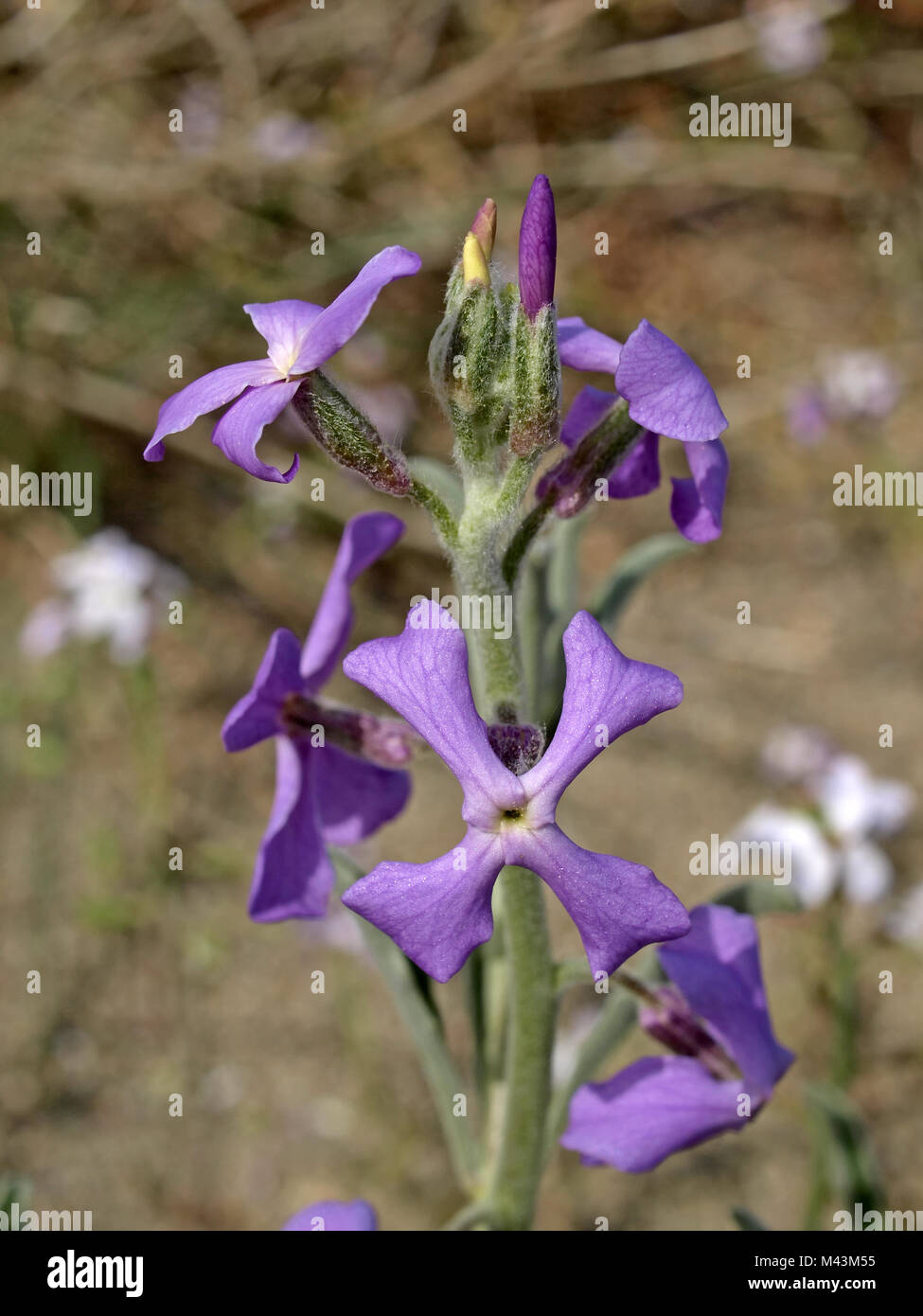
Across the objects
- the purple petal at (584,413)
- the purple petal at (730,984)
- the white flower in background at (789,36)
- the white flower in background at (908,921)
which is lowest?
the white flower in background at (908,921)

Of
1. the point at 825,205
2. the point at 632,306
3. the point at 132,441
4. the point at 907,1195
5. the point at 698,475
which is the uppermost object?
the point at 825,205

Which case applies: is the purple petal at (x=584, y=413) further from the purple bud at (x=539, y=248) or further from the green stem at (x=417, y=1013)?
the green stem at (x=417, y=1013)

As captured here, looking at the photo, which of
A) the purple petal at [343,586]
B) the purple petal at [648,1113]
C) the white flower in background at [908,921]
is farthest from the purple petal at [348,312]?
the white flower in background at [908,921]

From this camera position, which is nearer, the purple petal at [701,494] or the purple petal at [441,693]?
the purple petal at [441,693]

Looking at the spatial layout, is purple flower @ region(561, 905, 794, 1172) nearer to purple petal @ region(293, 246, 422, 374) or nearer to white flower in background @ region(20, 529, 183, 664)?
purple petal @ region(293, 246, 422, 374)

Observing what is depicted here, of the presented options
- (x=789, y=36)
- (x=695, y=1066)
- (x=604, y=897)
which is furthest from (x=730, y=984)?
(x=789, y=36)
